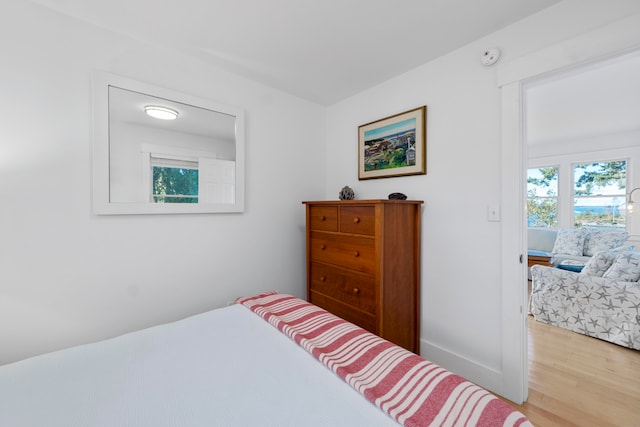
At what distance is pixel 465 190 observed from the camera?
1868 mm

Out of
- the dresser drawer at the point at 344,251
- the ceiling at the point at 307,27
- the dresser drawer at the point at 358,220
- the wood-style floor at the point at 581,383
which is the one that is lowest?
the wood-style floor at the point at 581,383

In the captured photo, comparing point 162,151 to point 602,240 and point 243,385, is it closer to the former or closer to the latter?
point 243,385

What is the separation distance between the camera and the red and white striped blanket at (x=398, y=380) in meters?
0.76

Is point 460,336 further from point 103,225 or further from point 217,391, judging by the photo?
point 103,225

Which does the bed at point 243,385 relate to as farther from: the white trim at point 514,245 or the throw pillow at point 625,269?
the throw pillow at point 625,269

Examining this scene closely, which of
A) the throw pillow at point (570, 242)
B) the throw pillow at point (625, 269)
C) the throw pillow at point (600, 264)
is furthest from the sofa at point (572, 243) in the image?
the throw pillow at point (625, 269)

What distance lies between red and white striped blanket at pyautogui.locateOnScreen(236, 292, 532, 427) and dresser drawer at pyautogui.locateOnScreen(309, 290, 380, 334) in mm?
588

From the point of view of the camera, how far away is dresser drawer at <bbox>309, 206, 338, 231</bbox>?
212cm

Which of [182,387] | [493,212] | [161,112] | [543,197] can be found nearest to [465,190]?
[493,212]

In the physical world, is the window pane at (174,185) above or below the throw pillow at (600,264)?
above

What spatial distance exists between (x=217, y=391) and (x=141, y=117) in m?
1.71

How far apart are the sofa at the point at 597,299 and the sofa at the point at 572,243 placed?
125cm

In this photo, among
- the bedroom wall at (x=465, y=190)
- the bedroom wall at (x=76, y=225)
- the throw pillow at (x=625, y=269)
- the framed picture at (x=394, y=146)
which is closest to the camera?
the bedroom wall at (x=76, y=225)

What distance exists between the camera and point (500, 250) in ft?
5.58
